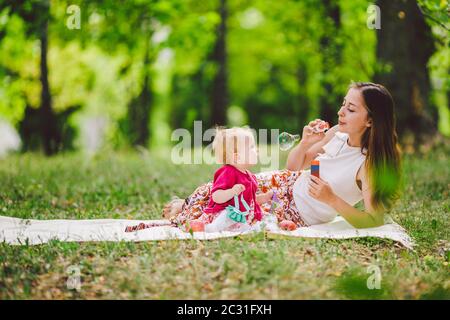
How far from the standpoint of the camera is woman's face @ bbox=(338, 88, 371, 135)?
15.6ft

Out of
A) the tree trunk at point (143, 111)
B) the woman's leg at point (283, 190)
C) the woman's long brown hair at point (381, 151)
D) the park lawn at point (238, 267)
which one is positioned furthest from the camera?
the tree trunk at point (143, 111)

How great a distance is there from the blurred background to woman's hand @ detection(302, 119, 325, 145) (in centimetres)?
204

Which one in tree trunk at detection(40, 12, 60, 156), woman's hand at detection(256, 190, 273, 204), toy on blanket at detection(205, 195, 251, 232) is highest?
tree trunk at detection(40, 12, 60, 156)

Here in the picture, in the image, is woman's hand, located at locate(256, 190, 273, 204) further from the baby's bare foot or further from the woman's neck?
the woman's neck

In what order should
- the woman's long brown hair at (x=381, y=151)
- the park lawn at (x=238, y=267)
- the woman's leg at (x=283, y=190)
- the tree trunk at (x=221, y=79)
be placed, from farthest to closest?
the tree trunk at (x=221, y=79)
the woman's leg at (x=283, y=190)
the woman's long brown hair at (x=381, y=151)
the park lawn at (x=238, y=267)

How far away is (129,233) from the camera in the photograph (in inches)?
188

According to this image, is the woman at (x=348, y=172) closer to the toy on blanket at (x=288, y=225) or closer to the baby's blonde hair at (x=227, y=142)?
the toy on blanket at (x=288, y=225)

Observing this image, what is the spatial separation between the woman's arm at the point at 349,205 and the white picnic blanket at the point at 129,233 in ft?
0.27

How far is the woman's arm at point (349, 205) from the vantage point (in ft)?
15.2

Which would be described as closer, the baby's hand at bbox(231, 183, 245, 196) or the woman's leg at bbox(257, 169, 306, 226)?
the baby's hand at bbox(231, 183, 245, 196)

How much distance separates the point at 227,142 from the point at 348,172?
107cm

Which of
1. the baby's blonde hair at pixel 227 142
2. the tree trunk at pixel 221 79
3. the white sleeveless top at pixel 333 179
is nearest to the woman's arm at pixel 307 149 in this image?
the white sleeveless top at pixel 333 179

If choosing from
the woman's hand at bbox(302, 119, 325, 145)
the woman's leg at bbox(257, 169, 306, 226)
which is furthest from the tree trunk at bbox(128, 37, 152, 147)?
the woman's hand at bbox(302, 119, 325, 145)

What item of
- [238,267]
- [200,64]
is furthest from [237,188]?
[200,64]
